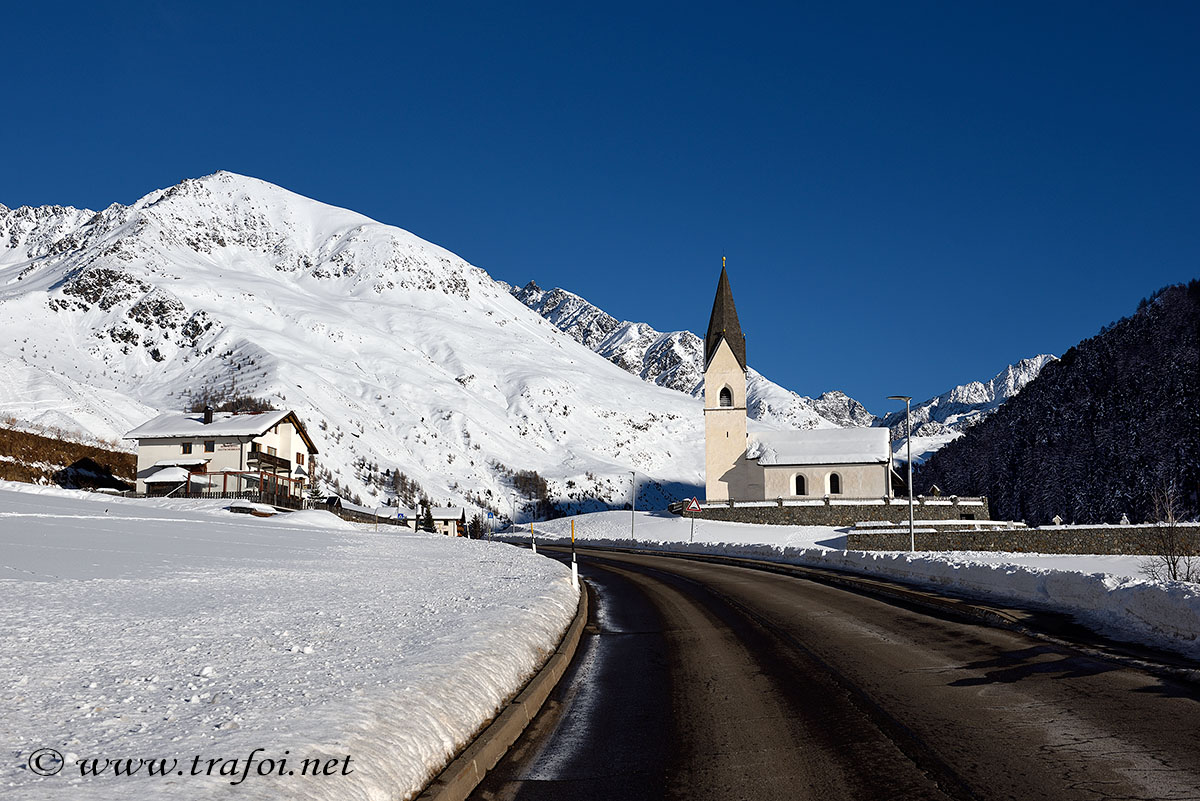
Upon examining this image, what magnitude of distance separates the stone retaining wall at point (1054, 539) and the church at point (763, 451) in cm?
2234

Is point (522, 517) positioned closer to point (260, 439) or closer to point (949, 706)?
point (260, 439)

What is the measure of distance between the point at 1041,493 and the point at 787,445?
70.1 metres

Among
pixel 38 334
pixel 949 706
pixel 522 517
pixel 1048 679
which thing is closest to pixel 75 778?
pixel 949 706

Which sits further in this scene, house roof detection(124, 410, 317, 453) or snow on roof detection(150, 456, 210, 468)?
house roof detection(124, 410, 317, 453)

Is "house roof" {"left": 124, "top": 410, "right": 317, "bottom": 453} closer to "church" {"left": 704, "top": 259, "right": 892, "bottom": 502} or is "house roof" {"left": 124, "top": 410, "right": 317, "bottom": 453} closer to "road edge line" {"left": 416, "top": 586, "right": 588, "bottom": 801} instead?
"church" {"left": 704, "top": 259, "right": 892, "bottom": 502}

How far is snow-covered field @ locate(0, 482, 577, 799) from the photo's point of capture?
197 inches

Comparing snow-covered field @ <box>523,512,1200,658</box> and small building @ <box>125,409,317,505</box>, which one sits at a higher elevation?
small building @ <box>125,409,317,505</box>

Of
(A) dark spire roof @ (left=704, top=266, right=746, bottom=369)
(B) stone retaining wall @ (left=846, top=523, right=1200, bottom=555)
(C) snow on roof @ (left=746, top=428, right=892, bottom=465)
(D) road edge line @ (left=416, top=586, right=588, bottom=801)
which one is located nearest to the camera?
(D) road edge line @ (left=416, top=586, right=588, bottom=801)

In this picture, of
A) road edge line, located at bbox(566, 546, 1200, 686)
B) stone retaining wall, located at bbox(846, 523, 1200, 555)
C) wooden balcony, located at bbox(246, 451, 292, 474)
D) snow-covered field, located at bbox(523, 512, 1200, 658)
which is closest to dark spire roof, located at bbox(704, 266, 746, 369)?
stone retaining wall, located at bbox(846, 523, 1200, 555)

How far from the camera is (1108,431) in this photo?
130125 millimetres

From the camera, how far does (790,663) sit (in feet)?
36.3

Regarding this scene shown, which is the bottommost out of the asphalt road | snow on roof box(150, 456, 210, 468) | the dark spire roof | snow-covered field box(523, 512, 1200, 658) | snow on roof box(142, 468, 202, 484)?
the asphalt road

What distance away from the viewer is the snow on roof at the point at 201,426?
70.3 m

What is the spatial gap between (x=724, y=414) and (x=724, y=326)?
11071mm
